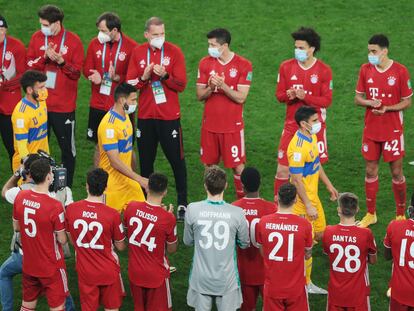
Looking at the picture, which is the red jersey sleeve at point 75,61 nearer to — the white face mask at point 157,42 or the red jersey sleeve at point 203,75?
the white face mask at point 157,42

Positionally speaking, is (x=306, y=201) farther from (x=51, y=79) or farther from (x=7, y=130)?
(x=7, y=130)

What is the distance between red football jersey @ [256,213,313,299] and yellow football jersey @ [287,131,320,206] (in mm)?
1579

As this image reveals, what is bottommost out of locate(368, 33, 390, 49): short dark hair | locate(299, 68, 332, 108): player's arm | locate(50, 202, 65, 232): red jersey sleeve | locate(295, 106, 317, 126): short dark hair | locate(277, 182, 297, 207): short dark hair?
locate(50, 202, 65, 232): red jersey sleeve

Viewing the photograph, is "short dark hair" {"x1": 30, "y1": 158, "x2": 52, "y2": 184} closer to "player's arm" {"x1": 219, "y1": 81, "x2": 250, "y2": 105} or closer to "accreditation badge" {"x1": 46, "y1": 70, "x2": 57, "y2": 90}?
"player's arm" {"x1": 219, "y1": 81, "x2": 250, "y2": 105}

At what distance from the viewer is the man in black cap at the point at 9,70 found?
474 inches

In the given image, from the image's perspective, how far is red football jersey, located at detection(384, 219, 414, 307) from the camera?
27.0 ft

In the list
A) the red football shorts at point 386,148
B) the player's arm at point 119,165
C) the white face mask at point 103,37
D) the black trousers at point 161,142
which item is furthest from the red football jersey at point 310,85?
the white face mask at point 103,37

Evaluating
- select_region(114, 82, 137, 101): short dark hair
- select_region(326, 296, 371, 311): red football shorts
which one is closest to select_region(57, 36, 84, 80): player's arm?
select_region(114, 82, 137, 101): short dark hair

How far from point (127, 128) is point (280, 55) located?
7339 mm

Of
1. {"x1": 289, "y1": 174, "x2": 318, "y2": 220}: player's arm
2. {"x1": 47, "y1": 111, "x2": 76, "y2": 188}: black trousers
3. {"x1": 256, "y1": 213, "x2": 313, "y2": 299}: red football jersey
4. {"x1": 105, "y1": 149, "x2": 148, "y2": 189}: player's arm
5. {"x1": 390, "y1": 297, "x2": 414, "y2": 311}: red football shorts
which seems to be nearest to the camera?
{"x1": 256, "y1": 213, "x2": 313, "y2": 299}: red football jersey

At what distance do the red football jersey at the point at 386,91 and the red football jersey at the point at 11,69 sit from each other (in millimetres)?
4342

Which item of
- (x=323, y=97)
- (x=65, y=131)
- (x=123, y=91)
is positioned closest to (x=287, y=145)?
(x=323, y=97)

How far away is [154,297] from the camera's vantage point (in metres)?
8.77

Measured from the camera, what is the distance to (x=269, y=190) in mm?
12719
